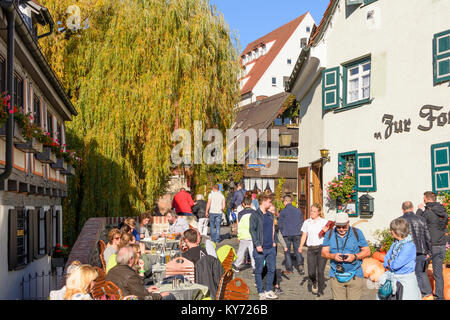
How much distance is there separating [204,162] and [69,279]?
46.4 feet

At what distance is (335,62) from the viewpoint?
15906 millimetres

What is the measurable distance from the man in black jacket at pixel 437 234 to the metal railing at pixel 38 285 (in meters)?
7.61

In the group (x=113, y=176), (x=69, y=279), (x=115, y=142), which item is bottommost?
(x=69, y=279)

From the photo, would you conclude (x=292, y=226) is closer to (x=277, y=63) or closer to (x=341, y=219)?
(x=341, y=219)

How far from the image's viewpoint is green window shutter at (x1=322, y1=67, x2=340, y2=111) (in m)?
15.6

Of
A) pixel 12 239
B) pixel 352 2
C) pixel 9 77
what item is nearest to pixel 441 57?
pixel 352 2

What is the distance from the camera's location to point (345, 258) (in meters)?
6.68

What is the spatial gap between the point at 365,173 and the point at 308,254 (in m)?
5.33

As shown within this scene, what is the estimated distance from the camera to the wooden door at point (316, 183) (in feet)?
57.6

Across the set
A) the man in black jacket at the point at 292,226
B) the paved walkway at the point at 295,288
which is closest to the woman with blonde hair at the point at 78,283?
the paved walkway at the point at 295,288

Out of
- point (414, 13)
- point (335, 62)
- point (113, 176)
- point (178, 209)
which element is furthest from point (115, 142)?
point (414, 13)

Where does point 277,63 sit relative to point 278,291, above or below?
above
